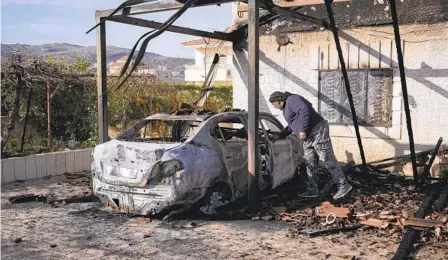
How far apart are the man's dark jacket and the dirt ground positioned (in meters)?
1.81

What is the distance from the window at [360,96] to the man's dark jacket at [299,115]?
3159mm

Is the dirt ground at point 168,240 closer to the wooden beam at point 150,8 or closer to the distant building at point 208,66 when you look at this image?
the wooden beam at point 150,8

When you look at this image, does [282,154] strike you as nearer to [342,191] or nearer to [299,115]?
[299,115]

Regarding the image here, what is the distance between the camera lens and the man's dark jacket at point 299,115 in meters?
7.82

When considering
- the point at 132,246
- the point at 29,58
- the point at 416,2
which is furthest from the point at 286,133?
the point at 29,58

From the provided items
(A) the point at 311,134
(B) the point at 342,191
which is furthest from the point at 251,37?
(B) the point at 342,191

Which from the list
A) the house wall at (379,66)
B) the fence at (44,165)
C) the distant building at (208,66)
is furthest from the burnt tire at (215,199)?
the distant building at (208,66)

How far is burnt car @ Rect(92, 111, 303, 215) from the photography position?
257 inches

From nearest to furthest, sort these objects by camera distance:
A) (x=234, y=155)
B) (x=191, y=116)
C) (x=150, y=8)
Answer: (x=234, y=155), (x=191, y=116), (x=150, y=8)

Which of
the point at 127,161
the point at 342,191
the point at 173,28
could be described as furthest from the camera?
the point at 173,28

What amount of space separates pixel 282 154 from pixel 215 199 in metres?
1.75

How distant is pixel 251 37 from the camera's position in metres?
7.24

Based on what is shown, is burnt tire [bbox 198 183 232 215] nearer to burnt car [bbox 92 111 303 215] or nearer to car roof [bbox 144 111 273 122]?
burnt car [bbox 92 111 303 215]

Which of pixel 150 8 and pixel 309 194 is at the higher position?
pixel 150 8
